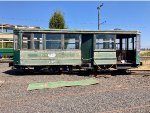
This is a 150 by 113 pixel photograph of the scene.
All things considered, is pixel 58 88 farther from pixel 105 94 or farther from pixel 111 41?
pixel 111 41

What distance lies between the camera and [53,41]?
18.4m

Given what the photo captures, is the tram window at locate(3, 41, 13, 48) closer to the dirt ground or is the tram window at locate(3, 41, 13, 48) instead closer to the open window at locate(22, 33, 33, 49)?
the open window at locate(22, 33, 33, 49)

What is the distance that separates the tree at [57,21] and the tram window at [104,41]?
25737 millimetres

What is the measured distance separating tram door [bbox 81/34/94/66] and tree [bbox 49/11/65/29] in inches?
1009

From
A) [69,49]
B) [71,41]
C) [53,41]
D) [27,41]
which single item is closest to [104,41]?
[71,41]

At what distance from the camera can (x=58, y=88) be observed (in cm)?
1300

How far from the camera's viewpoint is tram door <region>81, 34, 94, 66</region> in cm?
1867

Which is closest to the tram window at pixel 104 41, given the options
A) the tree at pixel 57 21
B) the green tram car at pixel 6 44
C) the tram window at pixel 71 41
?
the tram window at pixel 71 41

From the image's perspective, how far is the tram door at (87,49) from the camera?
18.7 meters

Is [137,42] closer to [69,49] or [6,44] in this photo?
[69,49]

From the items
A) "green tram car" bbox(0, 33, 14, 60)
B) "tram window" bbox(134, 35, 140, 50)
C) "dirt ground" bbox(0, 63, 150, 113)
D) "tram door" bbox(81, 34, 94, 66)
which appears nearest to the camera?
"dirt ground" bbox(0, 63, 150, 113)

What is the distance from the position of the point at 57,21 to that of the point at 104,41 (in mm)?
26210

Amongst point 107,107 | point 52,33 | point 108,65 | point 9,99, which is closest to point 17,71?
point 52,33

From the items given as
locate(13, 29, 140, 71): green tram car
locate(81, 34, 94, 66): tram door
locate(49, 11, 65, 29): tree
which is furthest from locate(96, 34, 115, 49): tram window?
locate(49, 11, 65, 29): tree
